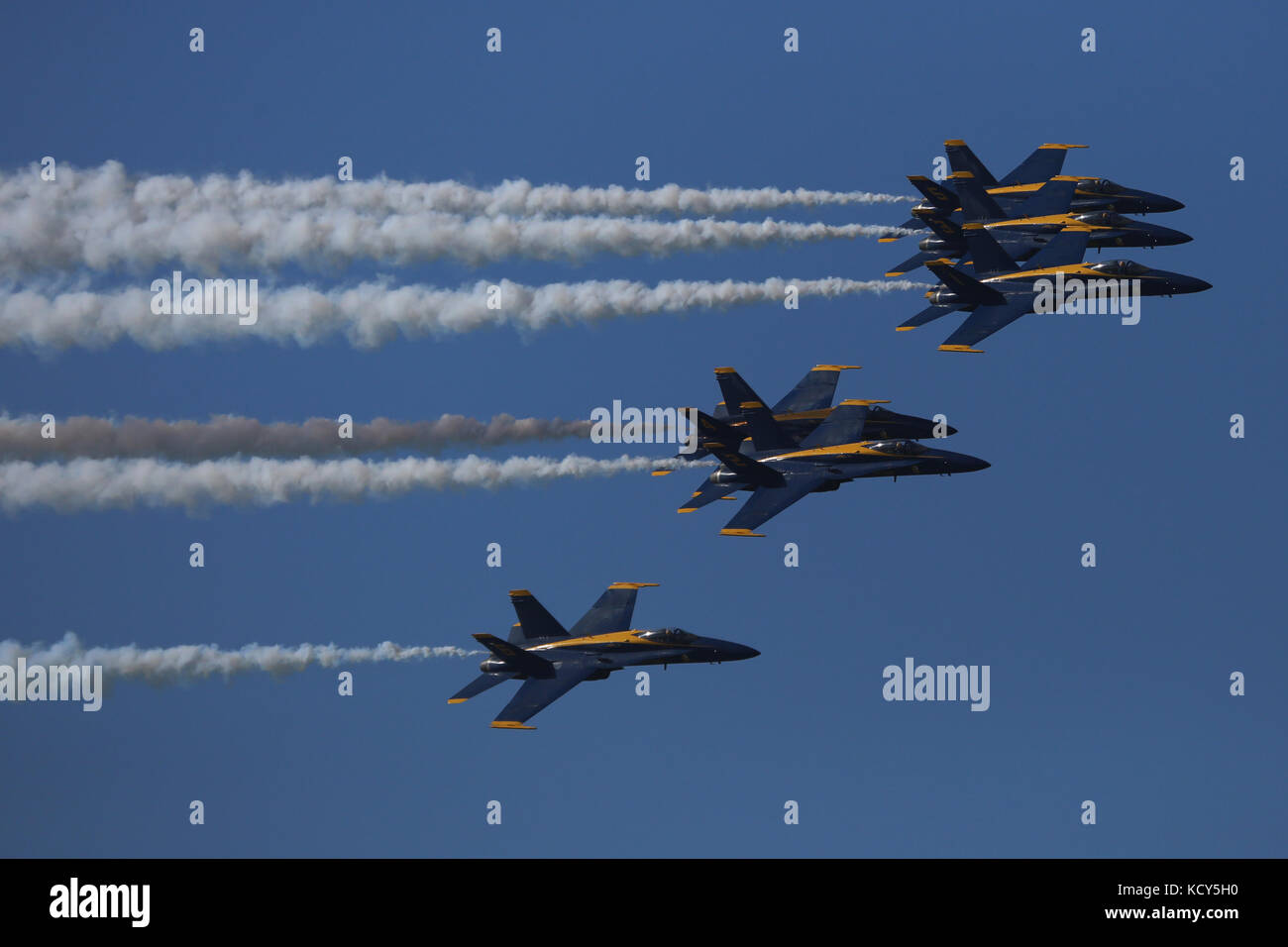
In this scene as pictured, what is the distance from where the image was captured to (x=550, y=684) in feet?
297

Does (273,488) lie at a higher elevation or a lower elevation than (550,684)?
higher

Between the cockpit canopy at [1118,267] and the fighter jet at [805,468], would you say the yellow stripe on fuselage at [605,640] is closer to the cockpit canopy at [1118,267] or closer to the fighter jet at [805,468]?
the fighter jet at [805,468]

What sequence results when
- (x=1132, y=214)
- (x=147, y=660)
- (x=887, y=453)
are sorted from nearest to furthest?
1. (x=147, y=660)
2. (x=887, y=453)
3. (x=1132, y=214)

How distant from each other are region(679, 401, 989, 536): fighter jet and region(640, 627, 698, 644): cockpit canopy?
4.85m

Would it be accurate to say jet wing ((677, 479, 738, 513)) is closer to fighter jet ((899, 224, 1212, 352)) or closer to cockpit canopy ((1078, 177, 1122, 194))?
fighter jet ((899, 224, 1212, 352))

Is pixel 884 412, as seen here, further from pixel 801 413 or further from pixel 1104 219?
pixel 1104 219

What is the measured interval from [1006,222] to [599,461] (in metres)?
22.7

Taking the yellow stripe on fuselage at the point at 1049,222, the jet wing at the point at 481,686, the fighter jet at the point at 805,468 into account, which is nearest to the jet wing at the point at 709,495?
the fighter jet at the point at 805,468

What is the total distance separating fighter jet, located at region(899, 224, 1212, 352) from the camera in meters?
98.7

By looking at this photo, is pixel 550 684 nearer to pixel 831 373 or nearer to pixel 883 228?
pixel 831 373

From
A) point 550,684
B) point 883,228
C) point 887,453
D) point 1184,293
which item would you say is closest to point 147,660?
point 550,684

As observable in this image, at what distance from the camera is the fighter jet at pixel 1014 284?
9869 centimetres

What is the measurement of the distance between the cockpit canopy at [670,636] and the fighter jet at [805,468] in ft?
15.9
